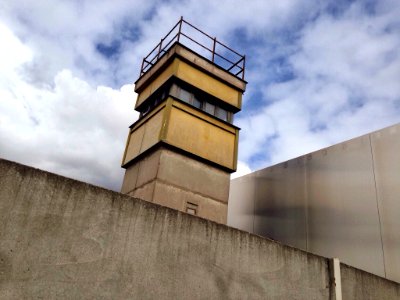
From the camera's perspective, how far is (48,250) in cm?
434

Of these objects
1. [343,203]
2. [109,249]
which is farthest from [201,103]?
[109,249]

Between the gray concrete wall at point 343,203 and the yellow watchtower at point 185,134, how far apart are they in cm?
256

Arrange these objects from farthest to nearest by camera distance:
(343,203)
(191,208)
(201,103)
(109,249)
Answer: (201,103) < (343,203) < (191,208) < (109,249)

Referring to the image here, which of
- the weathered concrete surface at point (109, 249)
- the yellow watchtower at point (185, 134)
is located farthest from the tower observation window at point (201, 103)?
the weathered concrete surface at point (109, 249)

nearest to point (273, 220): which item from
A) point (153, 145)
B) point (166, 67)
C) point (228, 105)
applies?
point (228, 105)

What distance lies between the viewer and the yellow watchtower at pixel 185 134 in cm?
984

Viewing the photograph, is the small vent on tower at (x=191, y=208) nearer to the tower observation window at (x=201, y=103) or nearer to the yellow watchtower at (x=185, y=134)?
the yellow watchtower at (x=185, y=134)

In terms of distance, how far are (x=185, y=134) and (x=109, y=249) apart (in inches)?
237

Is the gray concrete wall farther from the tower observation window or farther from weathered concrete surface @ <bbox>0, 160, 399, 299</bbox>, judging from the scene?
weathered concrete surface @ <bbox>0, 160, 399, 299</bbox>

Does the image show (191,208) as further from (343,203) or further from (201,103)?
(343,203)

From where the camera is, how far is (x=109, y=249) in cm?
479

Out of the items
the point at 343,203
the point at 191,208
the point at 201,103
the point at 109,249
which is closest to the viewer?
the point at 109,249

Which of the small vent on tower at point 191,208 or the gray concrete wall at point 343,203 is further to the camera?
the small vent on tower at point 191,208

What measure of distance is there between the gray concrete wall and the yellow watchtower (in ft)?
8.41
